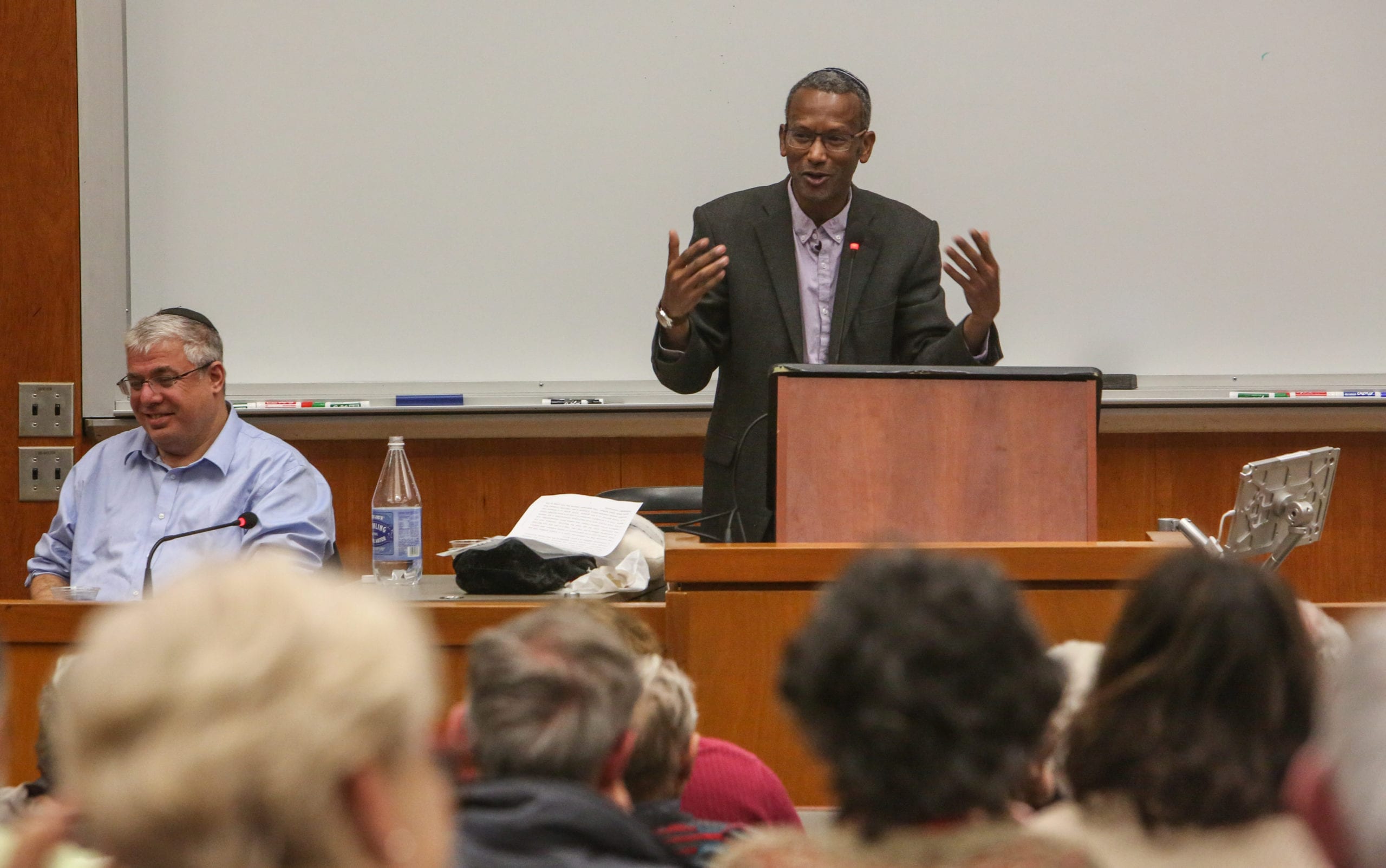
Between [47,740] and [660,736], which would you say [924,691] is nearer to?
[660,736]

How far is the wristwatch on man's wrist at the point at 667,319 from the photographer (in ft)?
9.34

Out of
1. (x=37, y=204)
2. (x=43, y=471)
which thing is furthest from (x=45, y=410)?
(x=37, y=204)

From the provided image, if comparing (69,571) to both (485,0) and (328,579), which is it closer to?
(485,0)

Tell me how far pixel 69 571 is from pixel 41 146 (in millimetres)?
1616

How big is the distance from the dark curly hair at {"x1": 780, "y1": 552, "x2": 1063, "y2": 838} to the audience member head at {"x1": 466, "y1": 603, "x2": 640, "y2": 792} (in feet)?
0.66

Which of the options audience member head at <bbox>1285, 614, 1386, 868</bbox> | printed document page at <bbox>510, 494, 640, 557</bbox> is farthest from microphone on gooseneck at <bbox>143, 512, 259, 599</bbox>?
audience member head at <bbox>1285, 614, 1386, 868</bbox>

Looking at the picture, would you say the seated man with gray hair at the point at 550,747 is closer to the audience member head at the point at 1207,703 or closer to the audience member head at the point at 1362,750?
the audience member head at the point at 1207,703

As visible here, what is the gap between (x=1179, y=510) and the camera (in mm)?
4285

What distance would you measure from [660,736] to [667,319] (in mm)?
1531

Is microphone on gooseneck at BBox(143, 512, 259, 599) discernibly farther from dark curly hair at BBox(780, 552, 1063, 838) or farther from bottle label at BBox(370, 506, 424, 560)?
dark curly hair at BBox(780, 552, 1063, 838)

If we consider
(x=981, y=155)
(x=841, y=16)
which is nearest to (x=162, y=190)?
(x=841, y=16)

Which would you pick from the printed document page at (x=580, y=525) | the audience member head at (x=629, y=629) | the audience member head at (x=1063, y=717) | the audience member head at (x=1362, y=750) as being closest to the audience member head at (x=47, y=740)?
the audience member head at (x=629, y=629)

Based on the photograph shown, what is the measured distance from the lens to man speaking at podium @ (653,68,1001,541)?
3.07m

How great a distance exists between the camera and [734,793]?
64.5 inches
